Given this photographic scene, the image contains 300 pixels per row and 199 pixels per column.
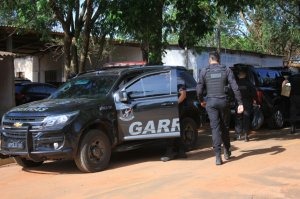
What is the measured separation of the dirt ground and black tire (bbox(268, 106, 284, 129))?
4402mm

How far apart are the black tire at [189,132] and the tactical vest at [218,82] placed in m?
1.89

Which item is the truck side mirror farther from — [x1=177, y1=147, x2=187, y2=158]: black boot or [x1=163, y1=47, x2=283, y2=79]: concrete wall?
[x1=163, y1=47, x2=283, y2=79]: concrete wall

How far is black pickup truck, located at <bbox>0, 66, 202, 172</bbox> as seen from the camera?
8906 millimetres

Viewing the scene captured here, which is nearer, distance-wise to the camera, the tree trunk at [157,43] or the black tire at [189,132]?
the black tire at [189,132]

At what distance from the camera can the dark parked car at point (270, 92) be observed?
1520 cm

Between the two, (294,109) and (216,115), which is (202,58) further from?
(216,115)

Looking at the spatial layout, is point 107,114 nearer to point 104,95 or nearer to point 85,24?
point 104,95

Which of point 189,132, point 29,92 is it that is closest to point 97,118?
point 189,132

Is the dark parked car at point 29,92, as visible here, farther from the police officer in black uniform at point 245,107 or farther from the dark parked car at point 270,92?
the police officer in black uniform at point 245,107

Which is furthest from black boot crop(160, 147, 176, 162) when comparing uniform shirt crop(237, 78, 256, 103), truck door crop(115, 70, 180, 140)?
uniform shirt crop(237, 78, 256, 103)

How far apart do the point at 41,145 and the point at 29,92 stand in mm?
12796

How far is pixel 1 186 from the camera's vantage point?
862cm

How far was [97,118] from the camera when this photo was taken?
9.33m

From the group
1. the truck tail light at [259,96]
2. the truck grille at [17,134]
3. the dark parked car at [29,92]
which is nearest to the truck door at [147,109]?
the truck grille at [17,134]
